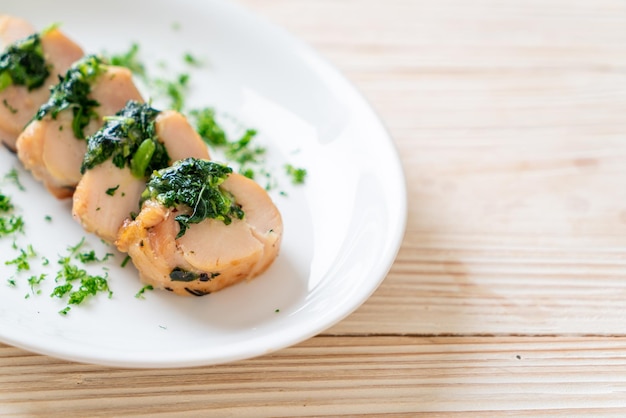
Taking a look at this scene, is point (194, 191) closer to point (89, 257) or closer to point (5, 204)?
point (89, 257)

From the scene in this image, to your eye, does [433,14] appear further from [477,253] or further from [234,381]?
[234,381]

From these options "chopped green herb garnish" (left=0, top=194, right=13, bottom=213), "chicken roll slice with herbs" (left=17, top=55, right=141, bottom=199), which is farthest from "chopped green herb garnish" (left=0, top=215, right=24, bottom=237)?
"chicken roll slice with herbs" (left=17, top=55, right=141, bottom=199)

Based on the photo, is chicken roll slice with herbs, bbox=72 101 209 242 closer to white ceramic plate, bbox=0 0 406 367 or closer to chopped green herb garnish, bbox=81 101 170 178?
chopped green herb garnish, bbox=81 101 170 178

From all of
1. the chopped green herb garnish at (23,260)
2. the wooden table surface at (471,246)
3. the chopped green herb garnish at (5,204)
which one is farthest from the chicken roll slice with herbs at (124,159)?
the wooden table surface at (471,246)

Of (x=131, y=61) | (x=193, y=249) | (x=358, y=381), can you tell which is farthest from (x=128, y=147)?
(x=358, y=381)

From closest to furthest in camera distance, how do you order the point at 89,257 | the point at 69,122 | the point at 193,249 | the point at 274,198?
the point at 193,249, the point at 89,257, the point at 69,122, the point at 274,198
